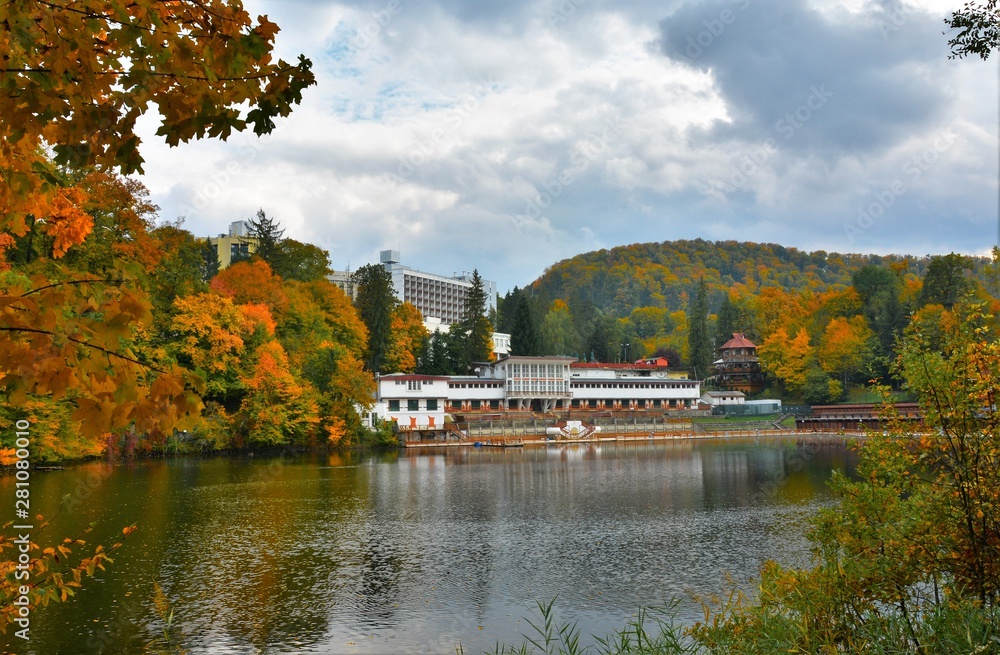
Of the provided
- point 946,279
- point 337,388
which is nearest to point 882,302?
point 946,279

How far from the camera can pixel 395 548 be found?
1830 centimetres

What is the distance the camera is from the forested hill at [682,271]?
150 meters

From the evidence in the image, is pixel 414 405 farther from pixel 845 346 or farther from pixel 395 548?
pixel 845 346

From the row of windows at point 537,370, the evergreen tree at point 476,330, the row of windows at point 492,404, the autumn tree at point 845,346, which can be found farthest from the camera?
the evergreen tree at point 476,330

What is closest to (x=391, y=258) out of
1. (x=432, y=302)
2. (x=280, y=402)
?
(x=432, y=302)

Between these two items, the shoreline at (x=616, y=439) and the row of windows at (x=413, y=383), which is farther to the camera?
the row of windows at (x=413, y=383)

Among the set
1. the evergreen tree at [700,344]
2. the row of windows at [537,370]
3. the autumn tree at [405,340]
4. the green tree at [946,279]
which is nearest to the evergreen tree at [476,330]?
the autumn tree at [405,340]

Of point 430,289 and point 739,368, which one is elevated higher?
point 430,289

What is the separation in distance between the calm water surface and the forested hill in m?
115

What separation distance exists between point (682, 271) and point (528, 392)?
103 m

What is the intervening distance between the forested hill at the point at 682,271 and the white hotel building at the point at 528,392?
221 feet

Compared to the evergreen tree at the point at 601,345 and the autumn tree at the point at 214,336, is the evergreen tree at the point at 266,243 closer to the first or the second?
the autumn tree at the point at 214,336

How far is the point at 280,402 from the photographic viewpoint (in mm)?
45062

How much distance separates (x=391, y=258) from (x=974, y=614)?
5052 inches
